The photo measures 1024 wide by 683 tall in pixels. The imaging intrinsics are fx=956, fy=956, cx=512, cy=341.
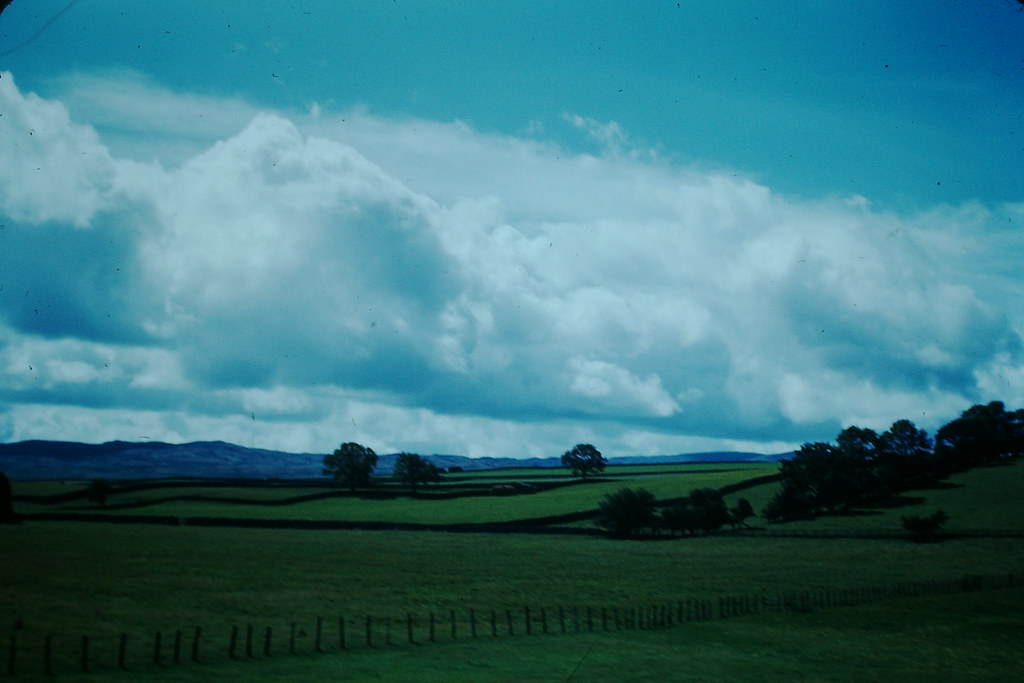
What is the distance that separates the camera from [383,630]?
39875 millimetres

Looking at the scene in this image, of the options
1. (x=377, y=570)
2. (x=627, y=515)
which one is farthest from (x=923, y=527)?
Answer: (x=377, y=570)

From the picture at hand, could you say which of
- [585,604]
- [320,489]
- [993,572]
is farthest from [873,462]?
[585,604]

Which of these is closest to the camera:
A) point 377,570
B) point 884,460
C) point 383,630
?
point 383,630

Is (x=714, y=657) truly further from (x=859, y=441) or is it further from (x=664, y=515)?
(x=859, y=441)

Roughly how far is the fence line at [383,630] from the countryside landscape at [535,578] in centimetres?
20

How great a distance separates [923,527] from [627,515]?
29.5 metres

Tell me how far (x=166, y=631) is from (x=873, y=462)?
114739 millimetres

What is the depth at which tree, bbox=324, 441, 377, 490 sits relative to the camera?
157000mm

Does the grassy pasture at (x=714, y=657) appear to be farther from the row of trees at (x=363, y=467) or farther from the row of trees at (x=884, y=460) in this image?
the row of trees at (x=363, y=467)

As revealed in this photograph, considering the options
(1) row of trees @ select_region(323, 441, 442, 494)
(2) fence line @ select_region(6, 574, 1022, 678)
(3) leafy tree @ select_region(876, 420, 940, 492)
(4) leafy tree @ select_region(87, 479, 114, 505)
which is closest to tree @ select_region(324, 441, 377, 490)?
(1) row of trees @ select_region(323, 441, 442, 494)

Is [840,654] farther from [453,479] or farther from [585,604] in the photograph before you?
[453,479]

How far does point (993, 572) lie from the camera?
225 ft

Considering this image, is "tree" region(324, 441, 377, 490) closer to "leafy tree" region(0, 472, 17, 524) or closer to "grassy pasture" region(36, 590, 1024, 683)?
"leafy tree" region(0, 472, 17, 524)

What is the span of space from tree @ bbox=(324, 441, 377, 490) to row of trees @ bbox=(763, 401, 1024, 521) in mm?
67002
